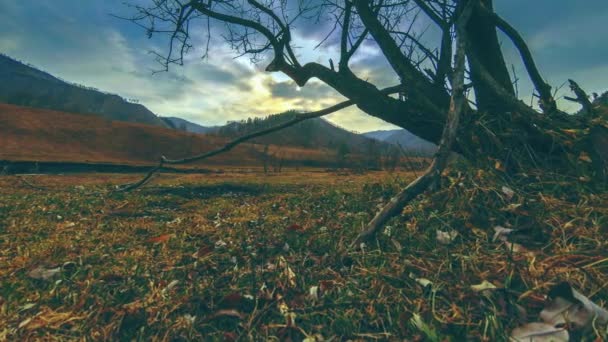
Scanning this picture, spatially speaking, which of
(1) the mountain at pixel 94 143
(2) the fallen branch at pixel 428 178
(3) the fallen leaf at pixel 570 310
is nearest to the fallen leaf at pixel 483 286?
(3) the fallen leaf at pixel 570 310

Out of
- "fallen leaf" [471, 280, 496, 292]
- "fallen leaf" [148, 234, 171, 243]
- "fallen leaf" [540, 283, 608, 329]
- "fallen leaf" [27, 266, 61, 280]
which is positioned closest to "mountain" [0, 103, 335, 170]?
"fallen leaf" [148, 234, 171, 243]

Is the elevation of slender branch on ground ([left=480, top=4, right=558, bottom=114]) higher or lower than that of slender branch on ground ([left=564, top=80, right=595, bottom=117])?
higher

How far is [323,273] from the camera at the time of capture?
173 cm

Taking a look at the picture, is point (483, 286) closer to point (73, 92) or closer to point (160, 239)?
point (160, 239)

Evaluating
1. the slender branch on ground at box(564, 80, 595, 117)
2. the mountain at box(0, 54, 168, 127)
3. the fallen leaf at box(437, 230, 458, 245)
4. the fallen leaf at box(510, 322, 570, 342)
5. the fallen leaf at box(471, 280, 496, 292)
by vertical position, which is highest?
the mountain at box(0, 54, 168, 127)

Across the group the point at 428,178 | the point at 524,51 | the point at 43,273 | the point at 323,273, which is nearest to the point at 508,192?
the point at 428,178

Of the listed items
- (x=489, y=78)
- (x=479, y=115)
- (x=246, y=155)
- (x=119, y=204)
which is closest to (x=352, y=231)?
(x=479, y=115)

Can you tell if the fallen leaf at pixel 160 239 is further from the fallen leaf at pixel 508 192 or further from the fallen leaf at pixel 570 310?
A: the fallen leaf at pixel 508 192

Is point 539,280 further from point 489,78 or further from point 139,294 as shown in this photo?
point 489,78

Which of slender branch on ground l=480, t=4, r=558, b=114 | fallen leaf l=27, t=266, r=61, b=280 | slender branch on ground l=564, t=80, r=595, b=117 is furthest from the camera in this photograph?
slender branch on ground l=480, t=4, r=558, b=114

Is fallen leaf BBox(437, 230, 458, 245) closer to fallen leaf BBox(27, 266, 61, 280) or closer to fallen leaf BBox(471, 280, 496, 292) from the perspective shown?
fallen leaf BBox(471, 280, 496, 292)

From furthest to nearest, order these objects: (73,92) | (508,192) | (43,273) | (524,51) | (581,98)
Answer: (73,92)
(524,51)
(581,98)
(508,192)
(43,273)

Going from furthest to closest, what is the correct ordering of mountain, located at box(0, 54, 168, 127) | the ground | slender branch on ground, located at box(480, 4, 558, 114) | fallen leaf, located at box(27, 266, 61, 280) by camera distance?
mountain, located at box(0, 54, 168, 127) < slender branch on ground, located at box(480, 4, 558, 114) < fallen leaf, located at box(27, 266, 61, 280) < the ground

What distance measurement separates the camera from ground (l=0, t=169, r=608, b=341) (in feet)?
4.14
